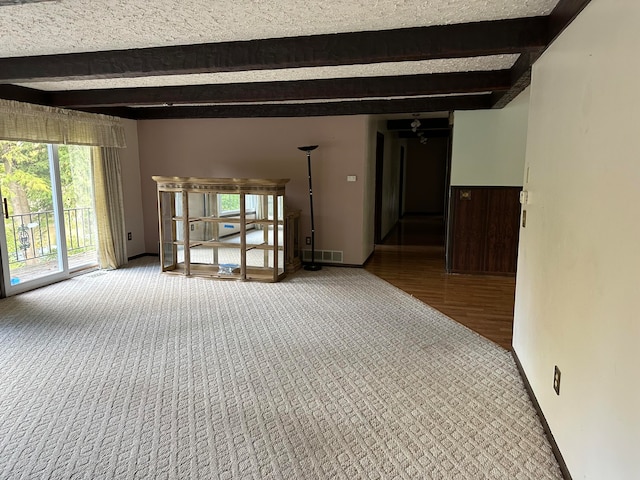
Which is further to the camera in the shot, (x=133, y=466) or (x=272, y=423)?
(x=272, y=423)

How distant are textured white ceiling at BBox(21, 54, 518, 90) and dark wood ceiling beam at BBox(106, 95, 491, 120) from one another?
55.8 inches

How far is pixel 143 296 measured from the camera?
182 inches

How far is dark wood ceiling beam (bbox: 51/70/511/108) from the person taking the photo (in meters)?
3.79

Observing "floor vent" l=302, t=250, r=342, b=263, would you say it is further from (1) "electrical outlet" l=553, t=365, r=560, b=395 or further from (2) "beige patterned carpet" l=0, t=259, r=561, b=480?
(1) "electrical outlet" l=553, t=365, r=560, b=395

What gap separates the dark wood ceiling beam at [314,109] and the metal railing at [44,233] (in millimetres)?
1454

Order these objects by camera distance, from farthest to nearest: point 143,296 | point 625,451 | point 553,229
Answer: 1. point 143,296
2. point 553,229
3. point 625,451

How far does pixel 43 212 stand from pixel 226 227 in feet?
6.99

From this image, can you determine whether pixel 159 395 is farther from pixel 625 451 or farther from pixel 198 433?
pixel 625 451

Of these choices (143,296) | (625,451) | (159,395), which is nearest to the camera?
(625,451)

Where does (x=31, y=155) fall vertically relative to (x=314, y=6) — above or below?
below

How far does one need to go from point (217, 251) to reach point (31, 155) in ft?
7.71

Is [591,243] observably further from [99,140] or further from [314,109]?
[99,140]

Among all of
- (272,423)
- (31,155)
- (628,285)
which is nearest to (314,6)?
(628,285)

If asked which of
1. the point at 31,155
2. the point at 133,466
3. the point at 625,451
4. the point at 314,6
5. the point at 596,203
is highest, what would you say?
the point at 314,6
